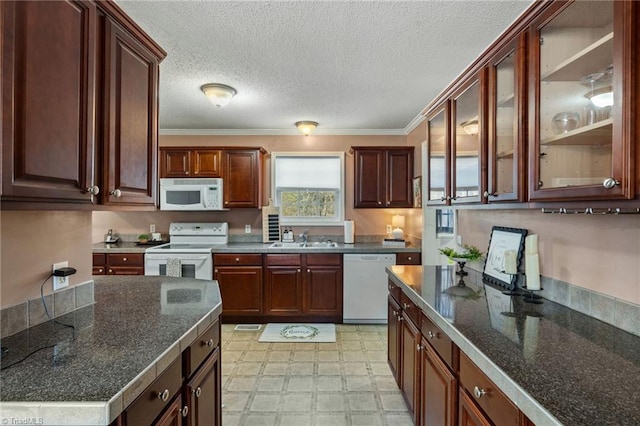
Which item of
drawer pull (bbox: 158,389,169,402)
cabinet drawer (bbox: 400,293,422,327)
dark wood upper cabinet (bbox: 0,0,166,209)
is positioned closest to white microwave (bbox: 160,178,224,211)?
dark wood upper cabinet (bbox: 0,0,166,209)

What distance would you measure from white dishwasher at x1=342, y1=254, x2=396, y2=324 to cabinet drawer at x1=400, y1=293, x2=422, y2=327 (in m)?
1.58

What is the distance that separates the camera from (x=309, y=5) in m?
1.74

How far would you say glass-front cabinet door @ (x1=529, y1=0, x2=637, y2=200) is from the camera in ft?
3.18

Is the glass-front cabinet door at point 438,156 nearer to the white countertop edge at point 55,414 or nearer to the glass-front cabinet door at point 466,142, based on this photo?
the glass-front cabinet door at point 466,142

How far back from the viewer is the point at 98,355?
103 cm

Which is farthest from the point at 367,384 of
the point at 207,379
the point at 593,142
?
the point at 593,142

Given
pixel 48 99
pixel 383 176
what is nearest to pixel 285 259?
pixel 383 176

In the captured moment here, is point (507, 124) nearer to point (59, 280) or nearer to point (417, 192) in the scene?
point (59, 280)

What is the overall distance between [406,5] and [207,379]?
223 cm

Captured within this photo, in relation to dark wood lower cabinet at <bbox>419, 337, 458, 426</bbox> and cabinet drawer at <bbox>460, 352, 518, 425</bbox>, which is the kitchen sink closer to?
dark wood lower cabinet at <bbox>419, 337, 458, 426</bbox>

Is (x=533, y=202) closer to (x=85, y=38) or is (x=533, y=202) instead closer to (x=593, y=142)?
(x=593, y=142)

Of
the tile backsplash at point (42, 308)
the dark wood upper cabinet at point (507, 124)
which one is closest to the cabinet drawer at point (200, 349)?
the tile backsplash at point (42, 308)

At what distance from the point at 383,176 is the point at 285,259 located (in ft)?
5.57

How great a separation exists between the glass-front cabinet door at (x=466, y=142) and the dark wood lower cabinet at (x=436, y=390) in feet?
3.09
